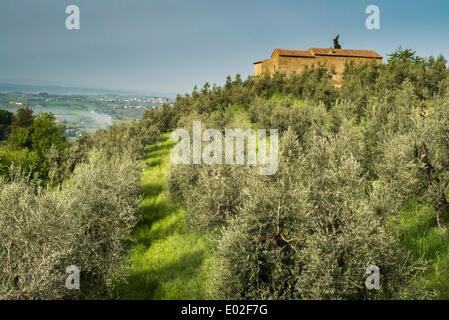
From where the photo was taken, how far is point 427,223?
16.6m

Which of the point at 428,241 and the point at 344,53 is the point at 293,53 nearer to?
the point at 344,53

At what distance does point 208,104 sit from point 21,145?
4391cm

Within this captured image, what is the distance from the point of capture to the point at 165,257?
20562 mm

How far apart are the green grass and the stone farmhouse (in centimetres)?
6578

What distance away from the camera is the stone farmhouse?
255 ft

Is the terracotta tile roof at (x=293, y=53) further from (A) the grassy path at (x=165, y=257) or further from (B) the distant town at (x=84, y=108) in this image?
(A) the grassy path at (x=165, y=257)

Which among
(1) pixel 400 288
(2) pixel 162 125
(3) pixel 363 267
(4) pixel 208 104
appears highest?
(4) pixel 208 104

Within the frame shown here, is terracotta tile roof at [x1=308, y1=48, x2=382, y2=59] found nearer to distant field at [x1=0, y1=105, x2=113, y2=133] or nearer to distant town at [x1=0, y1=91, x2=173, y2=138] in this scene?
distant town at [x1=0, y1=91, x2=173, y2=138]

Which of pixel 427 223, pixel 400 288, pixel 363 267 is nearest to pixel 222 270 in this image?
pixel 363 267

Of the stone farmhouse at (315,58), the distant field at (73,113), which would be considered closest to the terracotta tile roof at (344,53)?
the stone farmhouse at (315,58)

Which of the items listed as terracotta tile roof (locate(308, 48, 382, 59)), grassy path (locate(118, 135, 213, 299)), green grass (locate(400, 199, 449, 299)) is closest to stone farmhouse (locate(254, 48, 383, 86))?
terracotta tile roof (locate(308, 48, 382, 59))

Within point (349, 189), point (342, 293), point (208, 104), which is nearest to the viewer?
point (342, 293)

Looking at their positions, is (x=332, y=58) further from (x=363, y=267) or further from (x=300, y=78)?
(x=363, y=267)

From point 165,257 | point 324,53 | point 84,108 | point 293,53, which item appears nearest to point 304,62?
point 293,53
